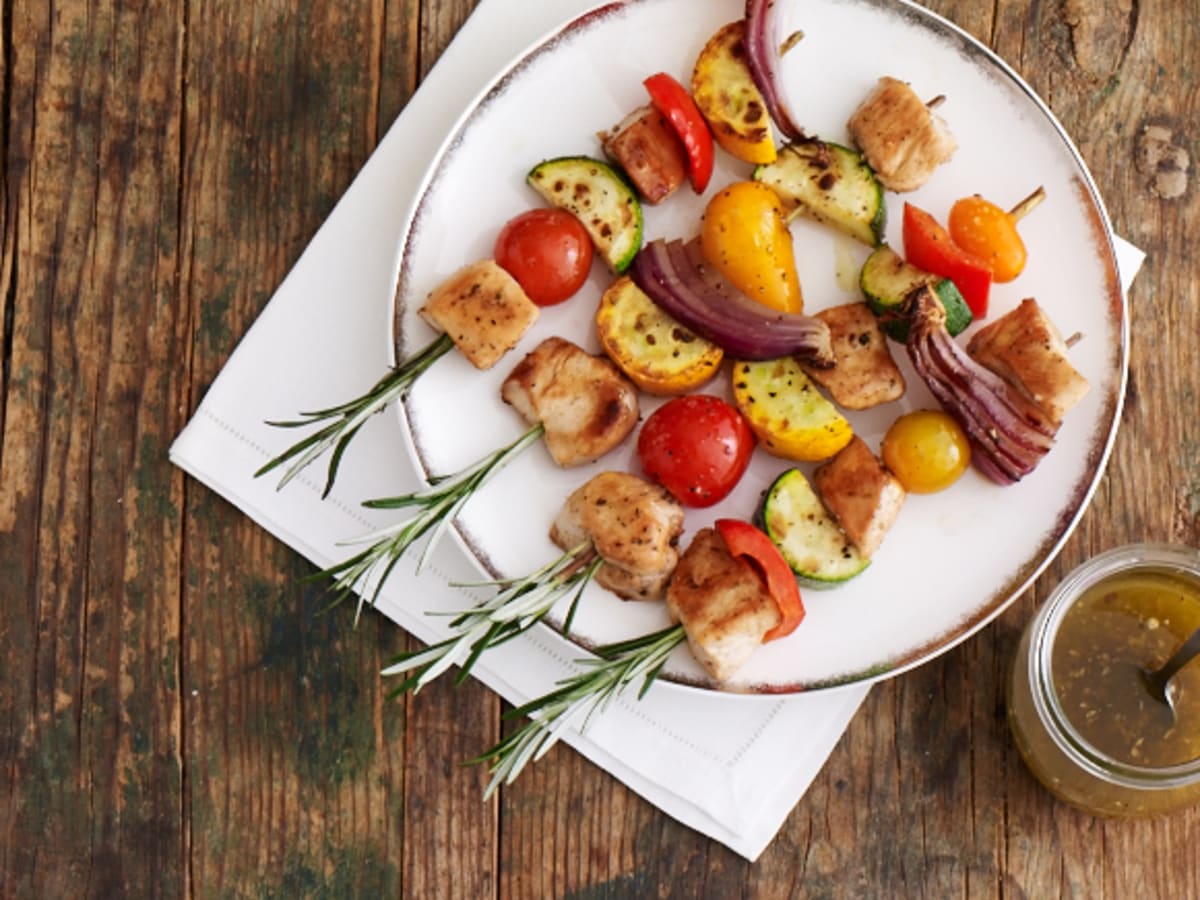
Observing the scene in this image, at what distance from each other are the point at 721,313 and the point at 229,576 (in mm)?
1098

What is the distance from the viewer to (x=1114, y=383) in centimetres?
224

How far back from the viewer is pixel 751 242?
2152mm

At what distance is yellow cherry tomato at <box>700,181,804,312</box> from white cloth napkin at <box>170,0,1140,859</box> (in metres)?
0.52

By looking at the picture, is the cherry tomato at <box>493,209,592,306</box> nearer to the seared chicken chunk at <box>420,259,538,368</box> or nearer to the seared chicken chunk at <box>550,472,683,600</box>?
the seared chicken chunk at <box>420,259,538,368</box>

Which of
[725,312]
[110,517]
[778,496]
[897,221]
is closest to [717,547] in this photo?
[778,496]

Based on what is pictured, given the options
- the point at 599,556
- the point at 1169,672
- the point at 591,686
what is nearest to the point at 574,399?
the point at 599,556

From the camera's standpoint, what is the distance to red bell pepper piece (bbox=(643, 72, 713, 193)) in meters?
2.14

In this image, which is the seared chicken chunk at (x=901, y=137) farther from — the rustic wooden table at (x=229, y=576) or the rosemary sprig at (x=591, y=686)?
the rosemary sprig at (x=591, y=686)

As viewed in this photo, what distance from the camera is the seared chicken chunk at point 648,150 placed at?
2162mm

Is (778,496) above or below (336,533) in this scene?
below

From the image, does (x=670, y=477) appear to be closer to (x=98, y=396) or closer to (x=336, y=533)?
(x=336, y=533)

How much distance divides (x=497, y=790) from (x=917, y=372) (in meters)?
1.15

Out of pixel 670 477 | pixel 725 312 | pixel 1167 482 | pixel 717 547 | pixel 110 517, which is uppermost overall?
pixel 110 517

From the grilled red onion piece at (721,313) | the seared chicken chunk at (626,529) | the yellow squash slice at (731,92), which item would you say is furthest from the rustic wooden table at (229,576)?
the grilled red onion piece at (721,313)
